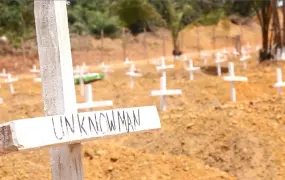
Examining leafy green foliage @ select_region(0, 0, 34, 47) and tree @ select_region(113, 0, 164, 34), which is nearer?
leafy green foliage @ select_region(0, 0, 34, 47)

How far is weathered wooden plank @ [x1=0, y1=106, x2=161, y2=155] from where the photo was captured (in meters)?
2.79

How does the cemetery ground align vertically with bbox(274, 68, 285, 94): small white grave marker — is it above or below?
below

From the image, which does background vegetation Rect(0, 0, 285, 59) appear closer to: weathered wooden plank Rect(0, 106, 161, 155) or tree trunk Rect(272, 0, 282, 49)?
tree trunk Rect(272, 0, 282, 49)

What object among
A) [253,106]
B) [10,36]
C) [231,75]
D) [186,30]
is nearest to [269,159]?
[253,106]

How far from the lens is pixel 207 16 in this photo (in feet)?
175

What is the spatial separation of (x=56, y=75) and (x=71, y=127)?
361 millimetres

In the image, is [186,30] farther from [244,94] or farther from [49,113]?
[49,113]

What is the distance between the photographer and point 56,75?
3180 millimetres

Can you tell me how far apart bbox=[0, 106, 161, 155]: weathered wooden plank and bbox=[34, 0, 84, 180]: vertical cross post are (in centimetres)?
22

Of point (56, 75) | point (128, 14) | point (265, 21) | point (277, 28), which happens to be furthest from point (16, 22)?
point (56, 75)

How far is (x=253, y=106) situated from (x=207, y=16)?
150ft

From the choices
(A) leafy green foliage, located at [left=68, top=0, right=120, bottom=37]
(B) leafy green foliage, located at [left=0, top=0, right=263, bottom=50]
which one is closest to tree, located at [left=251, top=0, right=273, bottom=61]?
(B) leafy green foliage, located at [left=0, top=0, right=263, bottom=50]

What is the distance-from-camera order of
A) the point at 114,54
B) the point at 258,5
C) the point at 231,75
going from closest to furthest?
the point at 231,75 → the point at 258,5 → the point at 114,54

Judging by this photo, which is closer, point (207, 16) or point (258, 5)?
point (258, 5)
